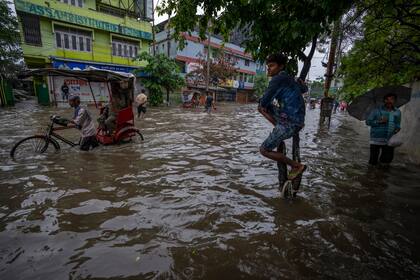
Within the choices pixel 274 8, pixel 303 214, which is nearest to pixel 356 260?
pixel 303 214

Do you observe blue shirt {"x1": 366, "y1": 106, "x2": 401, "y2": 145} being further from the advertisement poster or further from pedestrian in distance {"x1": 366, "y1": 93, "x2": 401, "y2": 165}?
the advertisement poster

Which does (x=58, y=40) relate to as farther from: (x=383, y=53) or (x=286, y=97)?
(x=286, y=97)

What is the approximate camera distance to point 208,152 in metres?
7.29

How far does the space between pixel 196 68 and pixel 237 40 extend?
13.3m

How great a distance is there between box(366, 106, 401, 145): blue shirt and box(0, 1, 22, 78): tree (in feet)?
89.3

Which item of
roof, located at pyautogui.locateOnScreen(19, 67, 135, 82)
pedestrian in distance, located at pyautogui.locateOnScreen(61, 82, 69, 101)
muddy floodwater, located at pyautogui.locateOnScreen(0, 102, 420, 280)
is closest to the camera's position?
muddy floodwater, located at pyautogui.locateOnScreen(0, 102, 420, 280)

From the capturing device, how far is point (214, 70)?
119 feet

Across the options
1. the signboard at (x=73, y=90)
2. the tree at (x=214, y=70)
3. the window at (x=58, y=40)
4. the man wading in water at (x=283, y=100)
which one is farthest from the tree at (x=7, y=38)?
the man wading in water at (x=283, y=100)

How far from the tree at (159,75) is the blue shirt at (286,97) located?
23227mm

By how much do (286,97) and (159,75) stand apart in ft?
77.6

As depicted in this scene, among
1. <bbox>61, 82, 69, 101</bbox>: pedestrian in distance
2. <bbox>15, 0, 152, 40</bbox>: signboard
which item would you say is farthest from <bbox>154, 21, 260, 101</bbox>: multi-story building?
<bbox>61, 82, 69, 101</bbox>: pedestrian in distance

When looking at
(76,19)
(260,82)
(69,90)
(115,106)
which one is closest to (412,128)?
(115,106)

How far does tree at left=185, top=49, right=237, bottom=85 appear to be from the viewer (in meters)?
34.7

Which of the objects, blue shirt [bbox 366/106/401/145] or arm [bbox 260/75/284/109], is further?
blue shirt [bbox 366/106/401/145]
